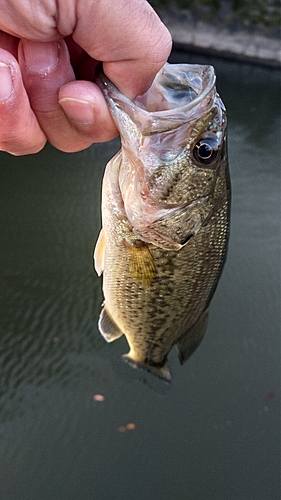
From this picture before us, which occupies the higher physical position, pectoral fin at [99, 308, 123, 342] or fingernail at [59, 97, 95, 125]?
fingernail at [59, 97, 95, 125]

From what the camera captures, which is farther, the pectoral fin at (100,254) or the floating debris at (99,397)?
the floating debris at (99,397)

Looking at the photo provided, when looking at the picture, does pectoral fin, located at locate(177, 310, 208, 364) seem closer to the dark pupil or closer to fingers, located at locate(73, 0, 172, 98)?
the dark pupil

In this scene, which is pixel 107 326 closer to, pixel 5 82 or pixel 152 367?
pixel 152 367

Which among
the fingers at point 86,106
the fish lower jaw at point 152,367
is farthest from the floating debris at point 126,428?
the fingers at point 86,106

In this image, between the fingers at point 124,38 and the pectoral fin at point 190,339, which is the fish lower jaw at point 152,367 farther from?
the fingers at point 124,38

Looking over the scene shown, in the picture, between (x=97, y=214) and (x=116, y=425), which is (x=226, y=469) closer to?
(x=116, y=425)

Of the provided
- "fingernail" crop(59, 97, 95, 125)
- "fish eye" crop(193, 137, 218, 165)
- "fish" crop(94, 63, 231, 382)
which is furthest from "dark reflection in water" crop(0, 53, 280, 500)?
"fingernail" crop(59, 97, 95, 125)

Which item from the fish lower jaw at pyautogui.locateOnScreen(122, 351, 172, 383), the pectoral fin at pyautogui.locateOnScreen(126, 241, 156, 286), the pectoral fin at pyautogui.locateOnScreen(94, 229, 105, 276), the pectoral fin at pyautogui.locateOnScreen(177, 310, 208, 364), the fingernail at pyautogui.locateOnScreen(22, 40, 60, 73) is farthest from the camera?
the fish lower jaw at pyautogui.locateOnScreen(122, 351, 172, 383)
